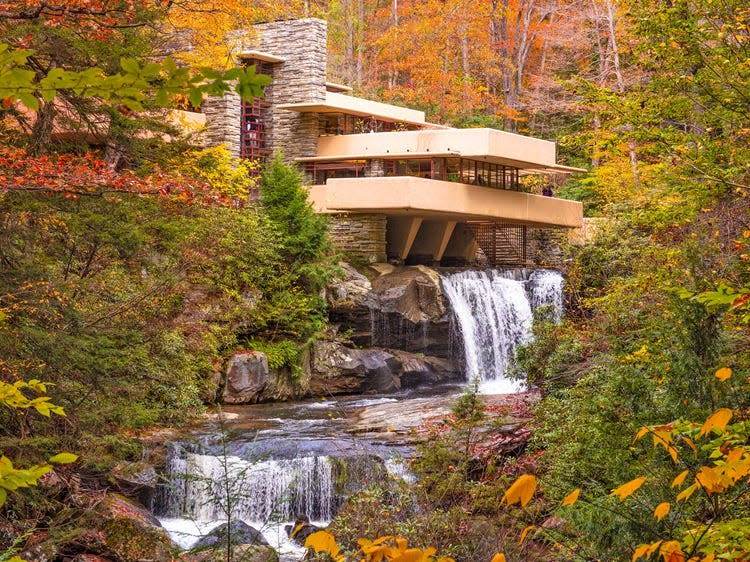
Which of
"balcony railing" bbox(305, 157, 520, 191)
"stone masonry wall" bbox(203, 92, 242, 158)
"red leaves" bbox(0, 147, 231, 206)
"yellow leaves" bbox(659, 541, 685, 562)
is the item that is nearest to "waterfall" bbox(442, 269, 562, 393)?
"balcony railing" bbox(305, 157, 520, 191)

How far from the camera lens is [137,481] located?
42.2ft

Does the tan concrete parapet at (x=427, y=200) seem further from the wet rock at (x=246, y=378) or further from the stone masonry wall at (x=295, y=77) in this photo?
the wet rock at (x=246, y=378)

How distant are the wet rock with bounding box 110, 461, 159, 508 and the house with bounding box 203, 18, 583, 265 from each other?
37.7 feet

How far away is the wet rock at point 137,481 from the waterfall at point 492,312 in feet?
33.5

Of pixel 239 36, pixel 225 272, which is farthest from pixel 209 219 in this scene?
pixel 239 36

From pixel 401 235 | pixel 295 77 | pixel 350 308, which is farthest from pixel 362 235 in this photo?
pixel 295 77

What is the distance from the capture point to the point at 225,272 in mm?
19938

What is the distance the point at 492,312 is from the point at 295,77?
815cm

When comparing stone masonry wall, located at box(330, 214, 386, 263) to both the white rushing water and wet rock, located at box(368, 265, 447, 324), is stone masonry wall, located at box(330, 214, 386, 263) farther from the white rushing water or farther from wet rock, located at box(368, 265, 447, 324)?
the white rushing water

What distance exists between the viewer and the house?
948 inches

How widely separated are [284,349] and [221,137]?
7.42m

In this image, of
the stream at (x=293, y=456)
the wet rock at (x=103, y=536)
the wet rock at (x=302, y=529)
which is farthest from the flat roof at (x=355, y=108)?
the wet rock at (x=103, y=536)

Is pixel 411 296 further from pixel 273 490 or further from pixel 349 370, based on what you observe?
pixel 273 490

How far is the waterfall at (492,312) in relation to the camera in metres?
22.8
